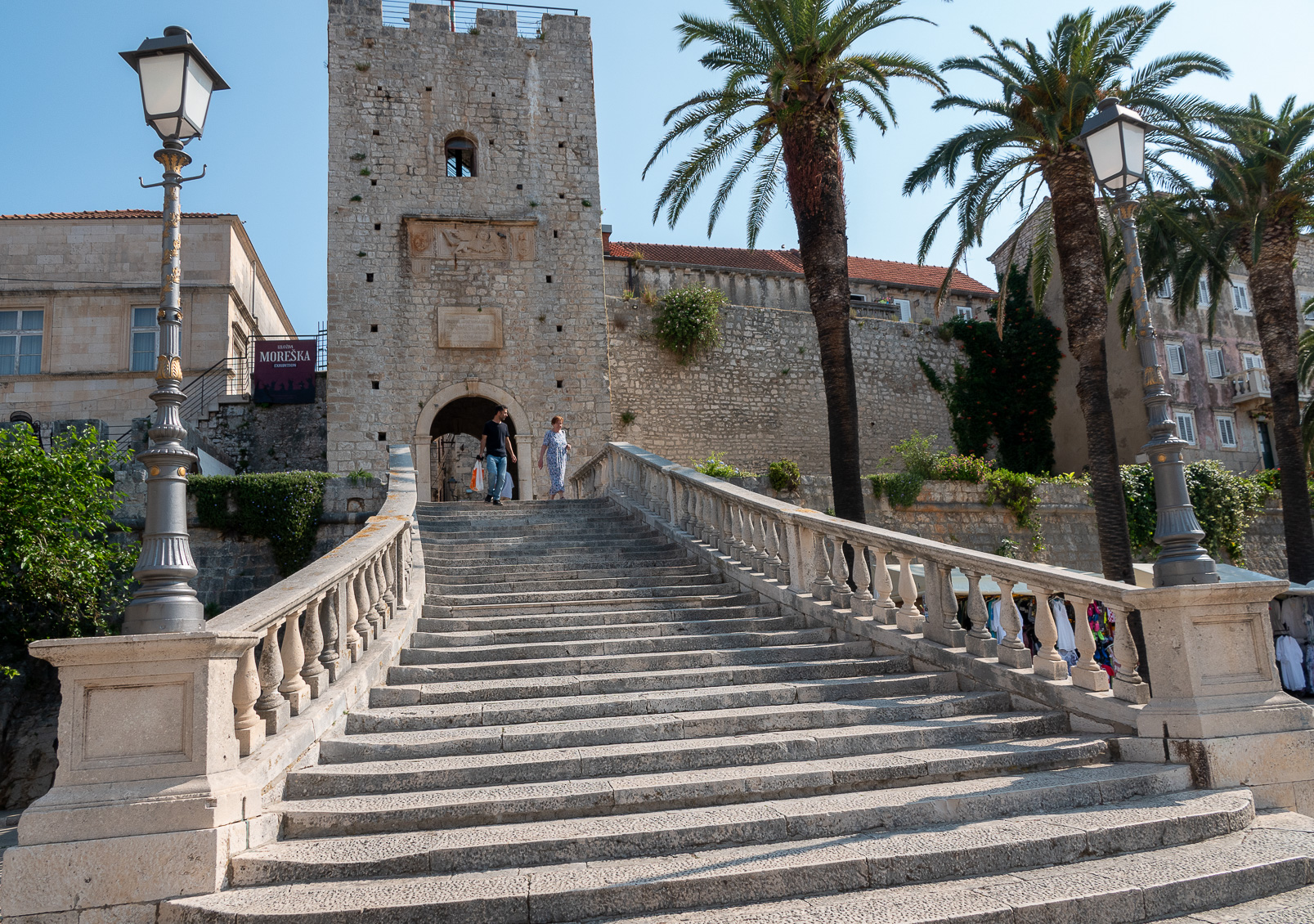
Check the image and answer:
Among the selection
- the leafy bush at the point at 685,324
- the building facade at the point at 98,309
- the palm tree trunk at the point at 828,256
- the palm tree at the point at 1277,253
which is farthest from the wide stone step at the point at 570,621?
the building facade at the point at 98,309

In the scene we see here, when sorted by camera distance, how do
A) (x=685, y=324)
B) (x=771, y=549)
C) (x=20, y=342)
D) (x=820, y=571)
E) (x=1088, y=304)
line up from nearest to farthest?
(x=820, y=571) → (x=771, y=549) → (x=1088, y=304) → (x=20, y=342) → (x=685, y=324)

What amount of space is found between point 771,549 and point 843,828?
4581mm

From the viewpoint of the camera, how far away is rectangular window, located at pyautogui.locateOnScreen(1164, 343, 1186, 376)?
1067 inches

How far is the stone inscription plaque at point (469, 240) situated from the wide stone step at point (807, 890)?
18.0m

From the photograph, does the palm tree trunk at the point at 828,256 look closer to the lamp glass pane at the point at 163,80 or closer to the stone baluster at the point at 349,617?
the stone baluster at the point at 349,617

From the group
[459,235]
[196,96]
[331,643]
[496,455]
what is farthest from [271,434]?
[196,96]

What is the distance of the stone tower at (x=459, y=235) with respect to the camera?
64.2ft

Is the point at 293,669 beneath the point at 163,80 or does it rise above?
beneath

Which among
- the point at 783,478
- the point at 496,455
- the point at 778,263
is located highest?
the point at 778,263

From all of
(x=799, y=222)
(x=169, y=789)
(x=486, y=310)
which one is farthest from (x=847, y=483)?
(x=486, y=310)

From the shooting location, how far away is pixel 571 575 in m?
8.95

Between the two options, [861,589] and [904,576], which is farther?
[861,589]

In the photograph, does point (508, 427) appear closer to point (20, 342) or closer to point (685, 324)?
point (685, 324)

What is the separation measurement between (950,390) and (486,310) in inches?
560
